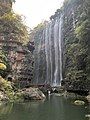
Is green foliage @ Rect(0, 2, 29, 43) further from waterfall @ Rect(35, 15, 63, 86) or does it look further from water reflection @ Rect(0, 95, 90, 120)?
water reflection @ Rect(0, 95, 90, 120)

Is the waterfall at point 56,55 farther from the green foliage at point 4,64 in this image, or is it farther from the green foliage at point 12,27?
the green foliage at point 4,64

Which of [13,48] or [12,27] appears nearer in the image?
[12,27]

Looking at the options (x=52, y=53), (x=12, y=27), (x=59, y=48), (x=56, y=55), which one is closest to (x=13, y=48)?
(x=12, y=27)

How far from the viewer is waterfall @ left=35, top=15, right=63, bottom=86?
40.6 metres

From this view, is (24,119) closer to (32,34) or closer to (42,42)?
(42,42)

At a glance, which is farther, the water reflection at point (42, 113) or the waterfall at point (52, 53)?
the waterfall at point (52, 53)

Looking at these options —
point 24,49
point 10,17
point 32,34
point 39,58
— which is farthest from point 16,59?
point 32,34

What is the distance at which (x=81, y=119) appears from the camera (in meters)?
12.4

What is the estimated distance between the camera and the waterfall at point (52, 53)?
40.6 meters

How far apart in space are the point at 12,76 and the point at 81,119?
21347mm

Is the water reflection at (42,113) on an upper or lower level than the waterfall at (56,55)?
lower

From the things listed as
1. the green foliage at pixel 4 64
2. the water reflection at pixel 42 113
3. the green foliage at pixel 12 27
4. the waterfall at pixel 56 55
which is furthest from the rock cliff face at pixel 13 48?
the water reflection at pixel 42 113

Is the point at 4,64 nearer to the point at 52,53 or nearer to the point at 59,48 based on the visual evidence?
the point at 59,48

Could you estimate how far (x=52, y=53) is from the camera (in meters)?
44.5
